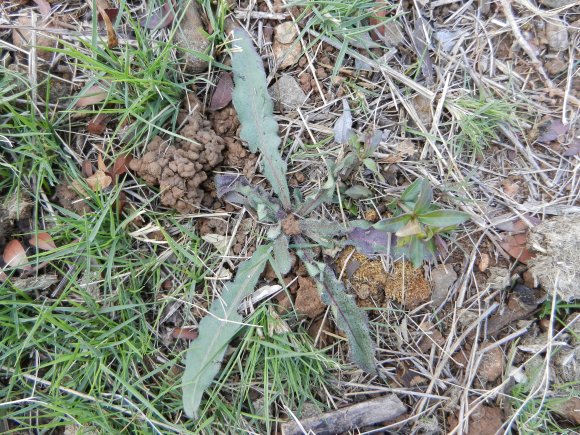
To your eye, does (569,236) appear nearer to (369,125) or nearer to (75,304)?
(369,125)

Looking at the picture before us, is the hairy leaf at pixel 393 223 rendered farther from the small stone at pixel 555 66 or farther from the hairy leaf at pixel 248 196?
the small stone at pixel 555 66

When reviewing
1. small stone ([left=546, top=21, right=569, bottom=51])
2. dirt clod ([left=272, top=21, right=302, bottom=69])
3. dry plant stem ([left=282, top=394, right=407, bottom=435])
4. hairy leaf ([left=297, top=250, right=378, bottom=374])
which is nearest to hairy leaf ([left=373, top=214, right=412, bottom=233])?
hairy leaf ([left=297, top=250, right=378, bottom=374])

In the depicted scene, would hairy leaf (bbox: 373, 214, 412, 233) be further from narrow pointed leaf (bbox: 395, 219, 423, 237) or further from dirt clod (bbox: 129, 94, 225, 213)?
dirt clod (bbox: 129, 94, 225, 213)

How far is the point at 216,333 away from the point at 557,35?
1982mm

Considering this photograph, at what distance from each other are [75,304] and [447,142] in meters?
1.73

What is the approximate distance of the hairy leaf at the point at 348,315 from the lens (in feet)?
5.98

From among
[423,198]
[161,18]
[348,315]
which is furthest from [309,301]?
[161,18]

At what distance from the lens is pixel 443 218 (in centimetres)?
169

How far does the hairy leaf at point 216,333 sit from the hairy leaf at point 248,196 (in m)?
0.15

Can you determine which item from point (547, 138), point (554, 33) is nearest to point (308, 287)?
point (547, 138)

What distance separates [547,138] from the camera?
78.3 inches

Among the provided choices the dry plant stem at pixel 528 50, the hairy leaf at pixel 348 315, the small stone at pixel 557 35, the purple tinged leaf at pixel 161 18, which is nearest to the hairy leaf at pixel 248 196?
the hairy leaf at pixel 348 315

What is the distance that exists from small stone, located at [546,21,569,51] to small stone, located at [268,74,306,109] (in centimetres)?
114

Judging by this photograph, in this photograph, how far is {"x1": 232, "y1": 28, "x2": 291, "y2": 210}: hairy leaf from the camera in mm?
1898
